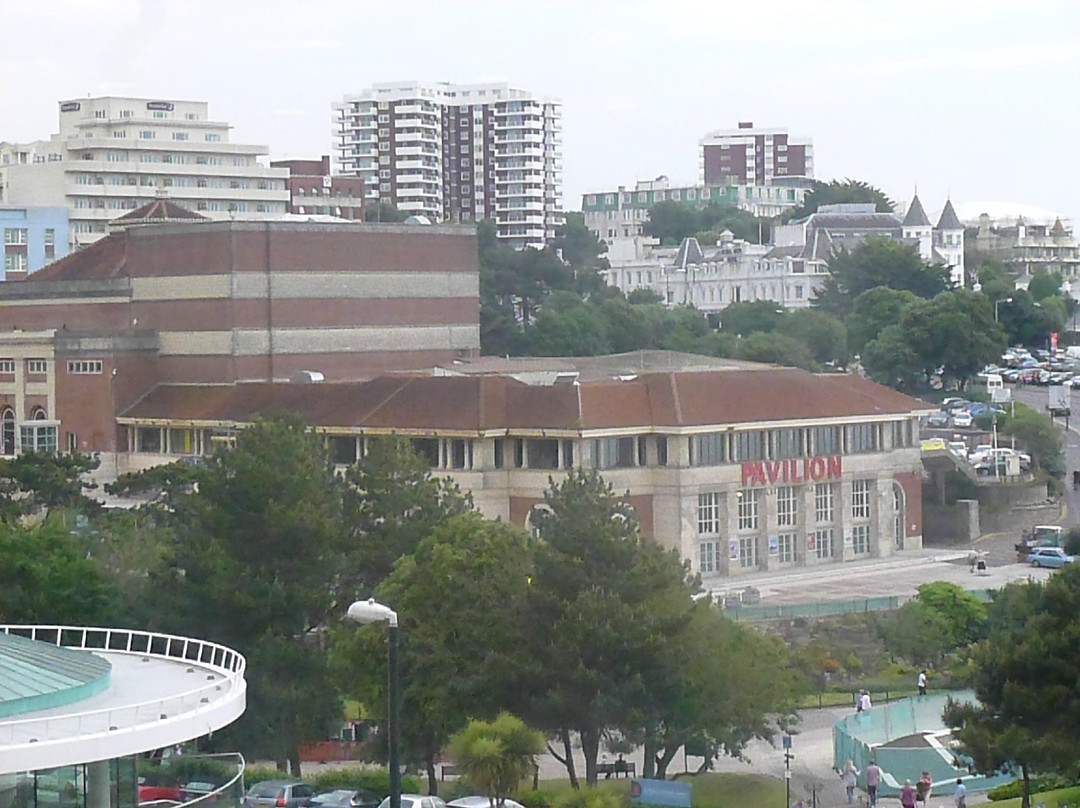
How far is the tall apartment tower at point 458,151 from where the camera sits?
17100cm

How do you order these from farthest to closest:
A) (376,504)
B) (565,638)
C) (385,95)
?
Result: 1. (385,95)
2. (376,504)
3. (565,638)

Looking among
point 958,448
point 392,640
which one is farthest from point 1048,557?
point 392,640

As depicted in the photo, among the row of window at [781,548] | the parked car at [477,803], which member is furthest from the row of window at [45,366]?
the parked car at [477,803]

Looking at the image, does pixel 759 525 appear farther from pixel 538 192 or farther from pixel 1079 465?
pixel 538 192

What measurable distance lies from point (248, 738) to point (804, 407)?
29676mm

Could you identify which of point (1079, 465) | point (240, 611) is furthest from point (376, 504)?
point (1079, 465)

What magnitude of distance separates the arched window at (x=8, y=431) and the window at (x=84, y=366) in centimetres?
314

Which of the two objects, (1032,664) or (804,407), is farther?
(804,407)

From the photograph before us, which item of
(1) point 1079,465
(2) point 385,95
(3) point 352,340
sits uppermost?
(2) point 385,95

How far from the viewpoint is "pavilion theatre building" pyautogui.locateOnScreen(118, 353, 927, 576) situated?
6275 cm

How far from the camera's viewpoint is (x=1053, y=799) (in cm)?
3591

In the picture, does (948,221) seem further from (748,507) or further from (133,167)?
(748,507)

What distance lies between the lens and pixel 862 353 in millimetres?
108438

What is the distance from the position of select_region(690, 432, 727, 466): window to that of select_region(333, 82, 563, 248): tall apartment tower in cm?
10746
